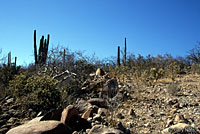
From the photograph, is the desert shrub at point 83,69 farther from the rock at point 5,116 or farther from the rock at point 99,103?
the rock at point 5,116

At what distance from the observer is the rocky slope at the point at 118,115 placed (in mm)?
3420

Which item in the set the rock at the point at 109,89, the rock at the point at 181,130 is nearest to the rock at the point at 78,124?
the rock at the point at 181,130

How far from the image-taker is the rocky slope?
11.2ft

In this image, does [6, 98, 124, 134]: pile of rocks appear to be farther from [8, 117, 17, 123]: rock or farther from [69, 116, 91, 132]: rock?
[8, 117, 17, 123]: rock

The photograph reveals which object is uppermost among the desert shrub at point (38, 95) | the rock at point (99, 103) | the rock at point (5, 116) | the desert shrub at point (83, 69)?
the desert shrub at point (83, 69)

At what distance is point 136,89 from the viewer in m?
7.01

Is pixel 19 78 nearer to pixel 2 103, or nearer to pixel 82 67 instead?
pixel 2 103

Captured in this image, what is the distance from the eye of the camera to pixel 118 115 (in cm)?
439

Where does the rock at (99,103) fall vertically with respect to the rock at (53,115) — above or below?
above

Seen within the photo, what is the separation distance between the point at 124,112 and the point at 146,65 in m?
7.75

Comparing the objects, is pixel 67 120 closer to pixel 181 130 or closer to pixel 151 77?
pixel 181 130

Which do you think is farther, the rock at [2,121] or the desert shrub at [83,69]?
the desert shrub at [83,69]

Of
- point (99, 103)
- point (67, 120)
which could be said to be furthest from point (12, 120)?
point (99, 103)

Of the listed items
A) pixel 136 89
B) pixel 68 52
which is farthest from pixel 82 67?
pixel 136 89
